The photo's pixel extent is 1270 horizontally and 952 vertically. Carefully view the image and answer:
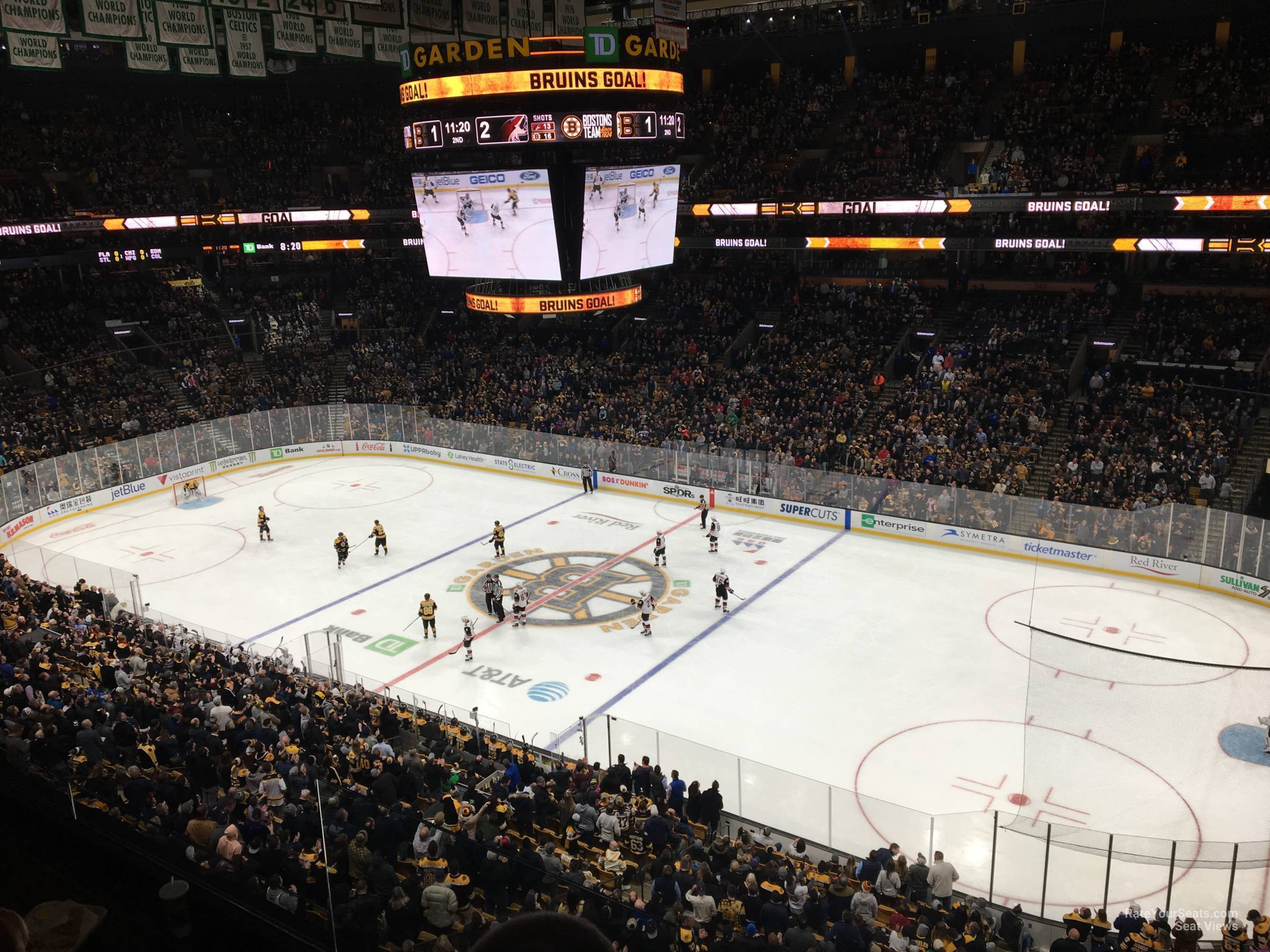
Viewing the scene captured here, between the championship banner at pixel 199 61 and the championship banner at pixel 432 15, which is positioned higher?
the championship banner at pixel 432 15

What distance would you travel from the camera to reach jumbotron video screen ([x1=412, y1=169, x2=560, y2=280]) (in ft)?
91.7

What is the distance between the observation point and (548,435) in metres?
36.0

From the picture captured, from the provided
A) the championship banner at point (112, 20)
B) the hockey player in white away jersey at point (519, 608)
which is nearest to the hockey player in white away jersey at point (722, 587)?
the hockey player in white away jersey at point (519, 608)

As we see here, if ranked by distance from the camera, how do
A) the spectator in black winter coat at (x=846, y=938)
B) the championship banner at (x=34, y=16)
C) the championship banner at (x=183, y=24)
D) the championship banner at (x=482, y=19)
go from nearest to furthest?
the spectator in black winter coat at (x=846, y=938) → the championship banner at (x=34, y=16) → the championship banner at (x=183, y=24) → the championship banner at (x=482, y=19)

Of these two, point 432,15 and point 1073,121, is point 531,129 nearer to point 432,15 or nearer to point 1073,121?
point 432,15

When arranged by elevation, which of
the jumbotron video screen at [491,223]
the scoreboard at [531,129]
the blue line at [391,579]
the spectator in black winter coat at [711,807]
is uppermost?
the scoreboard at [531,129]

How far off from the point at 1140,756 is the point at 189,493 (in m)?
30.6

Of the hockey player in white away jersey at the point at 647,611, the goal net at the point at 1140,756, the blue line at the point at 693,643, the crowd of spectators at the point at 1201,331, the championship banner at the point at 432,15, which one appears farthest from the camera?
the crowd of spectators at the point at 1201,331

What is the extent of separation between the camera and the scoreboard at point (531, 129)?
1060 inches

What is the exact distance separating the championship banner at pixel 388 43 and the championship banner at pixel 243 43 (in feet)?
10.4

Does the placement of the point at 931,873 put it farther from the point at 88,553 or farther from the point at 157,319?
the point at 157,319

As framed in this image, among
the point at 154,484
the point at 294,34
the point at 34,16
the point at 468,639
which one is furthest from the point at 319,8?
the point at 468,639

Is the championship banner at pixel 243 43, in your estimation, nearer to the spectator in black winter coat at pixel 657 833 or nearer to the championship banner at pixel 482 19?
the championship banner at pixel 482 19

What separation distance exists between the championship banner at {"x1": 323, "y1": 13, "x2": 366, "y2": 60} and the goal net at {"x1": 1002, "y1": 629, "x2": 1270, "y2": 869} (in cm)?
2293
